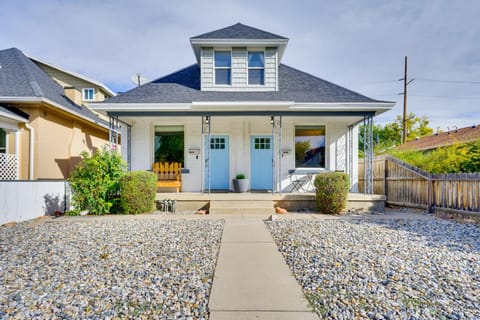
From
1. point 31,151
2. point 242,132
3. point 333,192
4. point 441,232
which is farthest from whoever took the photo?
point 242,132

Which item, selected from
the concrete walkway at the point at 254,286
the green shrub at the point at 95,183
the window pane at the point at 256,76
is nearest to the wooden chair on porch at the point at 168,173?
the green shrub at the point at 95,183

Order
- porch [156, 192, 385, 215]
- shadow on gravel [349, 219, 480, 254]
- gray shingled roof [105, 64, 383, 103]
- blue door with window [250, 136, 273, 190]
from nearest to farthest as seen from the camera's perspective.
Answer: shadow on gravel [349, 219, 480, 254]
porch [156, 192, 385, 215]
gray shingled roof [105, 64, 383, 103]
blue door with window [250, 136, 273, 190]

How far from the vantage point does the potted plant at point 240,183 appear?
8.46m

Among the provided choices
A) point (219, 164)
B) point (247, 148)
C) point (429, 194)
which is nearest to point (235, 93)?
point (247, 148)

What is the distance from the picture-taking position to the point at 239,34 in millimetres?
9242

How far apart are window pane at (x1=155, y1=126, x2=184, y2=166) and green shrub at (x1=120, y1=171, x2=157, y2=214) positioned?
2.50 meters

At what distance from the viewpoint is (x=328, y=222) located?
586 cm

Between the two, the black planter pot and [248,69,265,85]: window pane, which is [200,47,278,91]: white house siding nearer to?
[248,69,265,85]: window pane

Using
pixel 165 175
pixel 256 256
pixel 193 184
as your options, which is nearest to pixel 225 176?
pixel 193 184

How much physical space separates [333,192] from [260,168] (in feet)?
10.3

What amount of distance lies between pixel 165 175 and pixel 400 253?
718cm

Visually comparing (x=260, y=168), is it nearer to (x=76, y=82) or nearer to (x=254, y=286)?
(x=254, y=286)

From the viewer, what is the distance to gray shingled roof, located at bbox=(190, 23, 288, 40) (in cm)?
907

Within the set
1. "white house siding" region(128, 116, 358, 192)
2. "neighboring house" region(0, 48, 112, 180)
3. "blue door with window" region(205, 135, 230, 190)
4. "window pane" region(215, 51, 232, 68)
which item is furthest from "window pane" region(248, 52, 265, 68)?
"neighboring house" region(0, 48, 112, 180)
